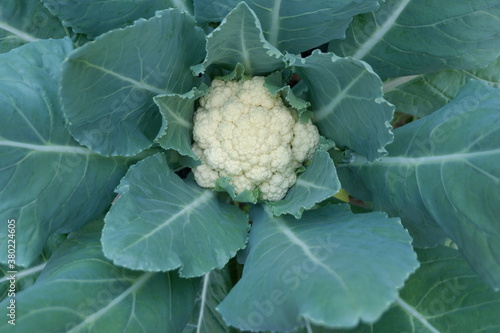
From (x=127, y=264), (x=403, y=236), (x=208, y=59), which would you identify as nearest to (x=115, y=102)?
(x=208, y=59)

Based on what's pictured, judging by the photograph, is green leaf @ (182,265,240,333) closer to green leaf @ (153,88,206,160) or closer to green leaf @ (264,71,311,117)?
green leaf @ (153,88,206,160)

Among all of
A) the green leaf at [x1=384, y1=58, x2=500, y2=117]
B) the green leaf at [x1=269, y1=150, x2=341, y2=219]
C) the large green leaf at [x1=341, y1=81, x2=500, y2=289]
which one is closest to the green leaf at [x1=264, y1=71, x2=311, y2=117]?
the green leaf at [x1=269, y1=150, x2=341, y2=219]

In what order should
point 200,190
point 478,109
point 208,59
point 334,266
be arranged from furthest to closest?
point 200,190 → point 208,59 → point 478,109 → point 334,266

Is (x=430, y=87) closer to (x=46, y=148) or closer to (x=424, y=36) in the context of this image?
(x=424, y=36)

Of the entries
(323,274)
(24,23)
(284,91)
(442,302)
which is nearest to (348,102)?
(284,91)

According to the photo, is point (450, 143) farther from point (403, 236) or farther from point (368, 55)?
point (368, 55)

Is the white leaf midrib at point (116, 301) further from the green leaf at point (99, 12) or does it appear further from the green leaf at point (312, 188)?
the green leaf at point (99, 12)
